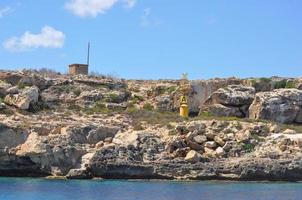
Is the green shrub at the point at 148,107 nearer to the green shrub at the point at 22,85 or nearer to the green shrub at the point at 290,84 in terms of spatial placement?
the green shrub at the point at 22,85

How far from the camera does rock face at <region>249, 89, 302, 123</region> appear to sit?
163 ft

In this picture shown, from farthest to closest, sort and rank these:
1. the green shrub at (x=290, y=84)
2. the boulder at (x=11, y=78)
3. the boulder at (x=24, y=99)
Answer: the green shrub at (x=290, y=84) < the boulder at (x=11, y=78) < the boulder at (x=24, y=99)

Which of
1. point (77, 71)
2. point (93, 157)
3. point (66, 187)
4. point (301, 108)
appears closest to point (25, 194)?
point (66, 187)

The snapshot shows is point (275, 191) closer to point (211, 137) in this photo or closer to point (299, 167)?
point (299, 167)

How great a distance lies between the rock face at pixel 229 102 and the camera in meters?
51.2

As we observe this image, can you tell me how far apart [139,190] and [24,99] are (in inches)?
690

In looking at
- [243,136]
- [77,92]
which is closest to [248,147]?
[243,136]

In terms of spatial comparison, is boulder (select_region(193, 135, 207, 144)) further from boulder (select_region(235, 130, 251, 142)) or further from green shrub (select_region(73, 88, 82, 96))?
green shrub (select_region(73, 88, 82, 96))

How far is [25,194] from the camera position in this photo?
3002cm

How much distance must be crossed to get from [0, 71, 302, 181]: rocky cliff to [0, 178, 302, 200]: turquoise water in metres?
1.94

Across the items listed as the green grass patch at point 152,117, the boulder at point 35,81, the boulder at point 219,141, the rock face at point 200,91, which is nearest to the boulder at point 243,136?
the boulder at point 219,141

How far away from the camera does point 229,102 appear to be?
51.3 meters

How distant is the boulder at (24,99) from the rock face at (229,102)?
44.4 ft

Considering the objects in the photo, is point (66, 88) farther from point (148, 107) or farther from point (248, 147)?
point (248, 147)
